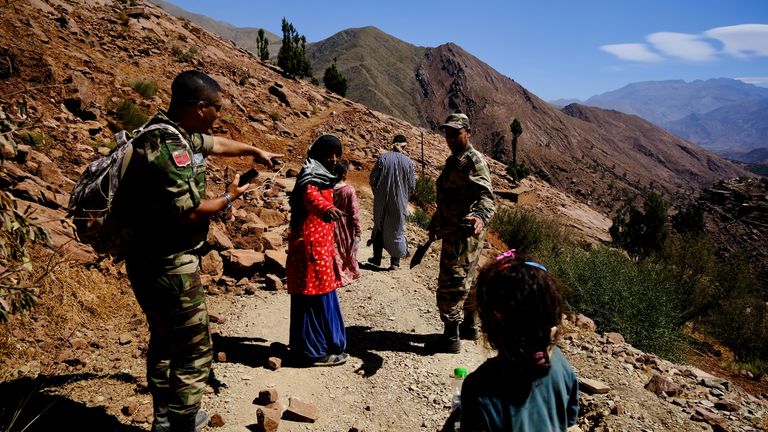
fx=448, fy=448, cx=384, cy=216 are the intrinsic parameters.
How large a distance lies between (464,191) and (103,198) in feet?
8.67

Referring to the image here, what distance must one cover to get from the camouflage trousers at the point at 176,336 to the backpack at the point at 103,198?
214 millimetres

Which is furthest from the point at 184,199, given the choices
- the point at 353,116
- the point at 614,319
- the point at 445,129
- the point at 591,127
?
the point at 591,127

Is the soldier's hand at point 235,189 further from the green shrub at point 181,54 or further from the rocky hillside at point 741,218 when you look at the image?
the rocky hillside at point 741,218

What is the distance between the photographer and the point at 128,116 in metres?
8.51

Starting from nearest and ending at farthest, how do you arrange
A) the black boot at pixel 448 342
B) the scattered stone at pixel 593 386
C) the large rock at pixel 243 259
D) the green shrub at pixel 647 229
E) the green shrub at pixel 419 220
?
the scattered stone at pixel 593 386 → the black boot at pixel 448 342 → the large rock at pixel 243 259 → the green shrub at pixel 419 220 → the green shrub at pixel 647 229

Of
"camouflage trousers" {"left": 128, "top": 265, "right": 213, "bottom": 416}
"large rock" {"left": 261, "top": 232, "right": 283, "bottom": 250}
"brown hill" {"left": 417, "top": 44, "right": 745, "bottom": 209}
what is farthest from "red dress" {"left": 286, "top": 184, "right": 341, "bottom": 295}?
"brown hill" {"left": 417, "top": 44, "right": 745, "bottom": 209}

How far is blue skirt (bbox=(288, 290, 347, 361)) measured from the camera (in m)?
3.53

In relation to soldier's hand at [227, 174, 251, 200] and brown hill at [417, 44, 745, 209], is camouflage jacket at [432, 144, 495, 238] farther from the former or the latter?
brown hill at [417, 44, 745, 209]

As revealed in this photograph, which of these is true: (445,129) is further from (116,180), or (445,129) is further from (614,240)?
(614,240)

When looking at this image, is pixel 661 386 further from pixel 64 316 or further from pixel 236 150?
pixel 64 316

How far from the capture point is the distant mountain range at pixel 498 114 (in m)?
65.1

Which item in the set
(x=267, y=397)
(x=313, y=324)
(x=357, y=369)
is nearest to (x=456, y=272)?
(x=357, y=369)

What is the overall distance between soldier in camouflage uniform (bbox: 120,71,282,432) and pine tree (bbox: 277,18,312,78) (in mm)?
23470

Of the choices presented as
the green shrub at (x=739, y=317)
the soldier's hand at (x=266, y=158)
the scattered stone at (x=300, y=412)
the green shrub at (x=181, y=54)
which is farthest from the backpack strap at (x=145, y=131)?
the green shrub at (x=181, y=54)
